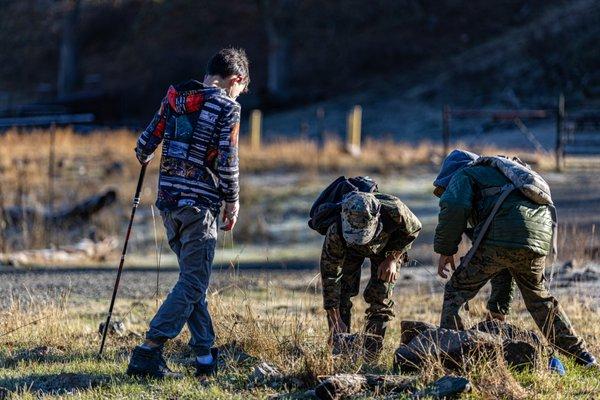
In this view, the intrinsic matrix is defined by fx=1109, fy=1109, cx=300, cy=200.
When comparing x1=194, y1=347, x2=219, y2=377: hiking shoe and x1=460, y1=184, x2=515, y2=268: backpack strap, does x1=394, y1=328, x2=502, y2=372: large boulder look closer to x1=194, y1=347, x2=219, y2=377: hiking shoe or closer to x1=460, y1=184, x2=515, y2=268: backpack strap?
x1=460, y1=184, x2=515, y2=268: backpack strap

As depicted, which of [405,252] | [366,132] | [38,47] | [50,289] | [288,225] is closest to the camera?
[405,252]

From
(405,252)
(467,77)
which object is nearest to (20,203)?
(405,252)

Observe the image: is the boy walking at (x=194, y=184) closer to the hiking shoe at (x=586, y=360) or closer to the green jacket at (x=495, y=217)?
the green jacket at (x=495, y=217)

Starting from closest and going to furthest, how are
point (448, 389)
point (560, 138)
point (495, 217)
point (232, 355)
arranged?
point (448, 389) → point (495, 217) → point (232, 355) → point (560, 138)

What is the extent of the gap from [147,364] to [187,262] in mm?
641

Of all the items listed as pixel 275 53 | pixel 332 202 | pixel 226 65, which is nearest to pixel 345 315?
pixel 332 202

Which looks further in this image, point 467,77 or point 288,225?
point 467,77

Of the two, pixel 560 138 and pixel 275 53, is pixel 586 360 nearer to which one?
pixel 560 138

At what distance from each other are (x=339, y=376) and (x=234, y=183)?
4.07 feet

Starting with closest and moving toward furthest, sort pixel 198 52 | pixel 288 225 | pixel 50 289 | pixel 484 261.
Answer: pixel 484 261 < pixel 50 289 < pixel 288 225 < pixel 198 52

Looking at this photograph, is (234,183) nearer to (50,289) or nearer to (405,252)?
(405,252)

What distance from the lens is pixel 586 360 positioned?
22.5 ft

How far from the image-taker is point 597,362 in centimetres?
698

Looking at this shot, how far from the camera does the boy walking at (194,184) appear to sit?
6.35m
